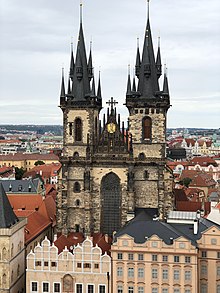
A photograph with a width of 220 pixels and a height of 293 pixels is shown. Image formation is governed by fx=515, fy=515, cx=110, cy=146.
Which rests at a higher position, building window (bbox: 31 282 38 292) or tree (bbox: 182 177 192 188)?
tree (bbox: 182 177 192 188)

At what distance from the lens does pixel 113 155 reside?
249ft

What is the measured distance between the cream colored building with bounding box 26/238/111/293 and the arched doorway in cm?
1682

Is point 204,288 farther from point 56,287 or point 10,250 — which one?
point 10,250

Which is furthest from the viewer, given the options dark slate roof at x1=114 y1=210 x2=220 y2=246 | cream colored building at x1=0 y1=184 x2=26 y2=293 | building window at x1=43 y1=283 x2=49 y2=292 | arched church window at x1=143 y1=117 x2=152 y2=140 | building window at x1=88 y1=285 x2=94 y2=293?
arched church window at x1=143 y1=117 x2=152 y2=140

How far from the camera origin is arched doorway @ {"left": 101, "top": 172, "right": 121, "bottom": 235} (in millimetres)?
76188

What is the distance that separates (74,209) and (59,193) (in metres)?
3.30

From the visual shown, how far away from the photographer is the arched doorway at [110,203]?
76.2 metres

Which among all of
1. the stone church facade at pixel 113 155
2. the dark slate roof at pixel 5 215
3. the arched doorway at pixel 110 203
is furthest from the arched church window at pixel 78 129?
the dark slate roof at pixel 5 215

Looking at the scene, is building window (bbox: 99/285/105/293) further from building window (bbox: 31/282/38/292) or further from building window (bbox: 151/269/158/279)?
building window (bbox: 31/282/38/292)

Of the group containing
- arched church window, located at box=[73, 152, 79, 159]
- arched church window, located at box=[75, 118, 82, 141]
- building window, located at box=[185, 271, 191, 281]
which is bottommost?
building window, located at box=[185, 271, 191, 281]

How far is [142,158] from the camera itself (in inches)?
2968

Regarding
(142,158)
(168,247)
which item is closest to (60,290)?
(168,247)

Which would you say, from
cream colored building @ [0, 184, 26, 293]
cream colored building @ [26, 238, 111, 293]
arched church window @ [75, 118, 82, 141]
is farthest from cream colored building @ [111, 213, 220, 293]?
arched church window @ [75, 118, 82, 141]

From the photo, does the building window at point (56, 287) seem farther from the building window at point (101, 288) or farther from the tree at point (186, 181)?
the tree at point (186, 181)
